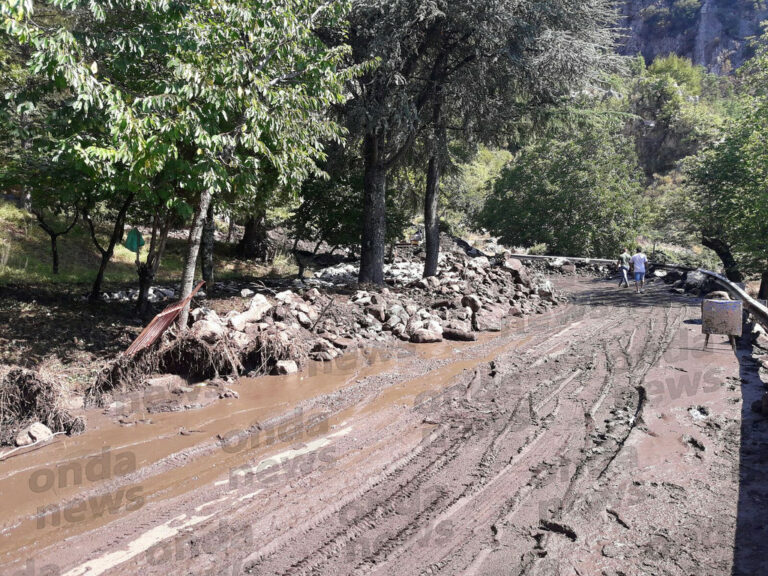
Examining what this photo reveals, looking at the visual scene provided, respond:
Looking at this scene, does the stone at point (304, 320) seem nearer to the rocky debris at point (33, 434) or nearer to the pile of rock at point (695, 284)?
the rocky debris at point (33, 434)

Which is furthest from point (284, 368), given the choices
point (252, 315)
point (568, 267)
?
point (568, 267)

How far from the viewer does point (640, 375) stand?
323 inches

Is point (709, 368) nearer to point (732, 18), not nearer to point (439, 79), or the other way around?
point (439, 79)

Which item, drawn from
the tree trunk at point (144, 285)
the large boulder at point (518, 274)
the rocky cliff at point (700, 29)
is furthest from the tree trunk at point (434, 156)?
the rocky cliff at point (700, 29)

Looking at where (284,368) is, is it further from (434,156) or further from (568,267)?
(568,267)

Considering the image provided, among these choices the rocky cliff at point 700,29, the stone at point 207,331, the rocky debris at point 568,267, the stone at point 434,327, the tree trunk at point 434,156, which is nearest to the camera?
the stone at point 207,331

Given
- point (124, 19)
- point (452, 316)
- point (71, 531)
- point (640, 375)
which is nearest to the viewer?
point (71, 531)

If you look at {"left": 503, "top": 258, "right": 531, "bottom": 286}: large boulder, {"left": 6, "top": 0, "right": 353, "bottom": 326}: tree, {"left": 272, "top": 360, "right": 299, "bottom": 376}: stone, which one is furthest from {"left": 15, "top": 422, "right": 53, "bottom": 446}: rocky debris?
{"left": 503, "top": 258, "right": 531, "bottom": 286}: large boulder

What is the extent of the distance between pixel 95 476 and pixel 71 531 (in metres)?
1.02

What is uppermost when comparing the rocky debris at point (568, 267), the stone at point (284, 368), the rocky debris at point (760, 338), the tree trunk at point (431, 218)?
the tree trunk at point (431, 218)

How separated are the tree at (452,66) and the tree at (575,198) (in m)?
14.0

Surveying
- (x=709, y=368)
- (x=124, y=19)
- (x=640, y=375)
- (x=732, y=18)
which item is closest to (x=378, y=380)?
(x=640, y=375)

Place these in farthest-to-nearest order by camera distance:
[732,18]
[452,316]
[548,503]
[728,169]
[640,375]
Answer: [732,18], [728,169], [452,316], [640,375], [548,503]

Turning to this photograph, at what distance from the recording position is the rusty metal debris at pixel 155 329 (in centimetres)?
766
